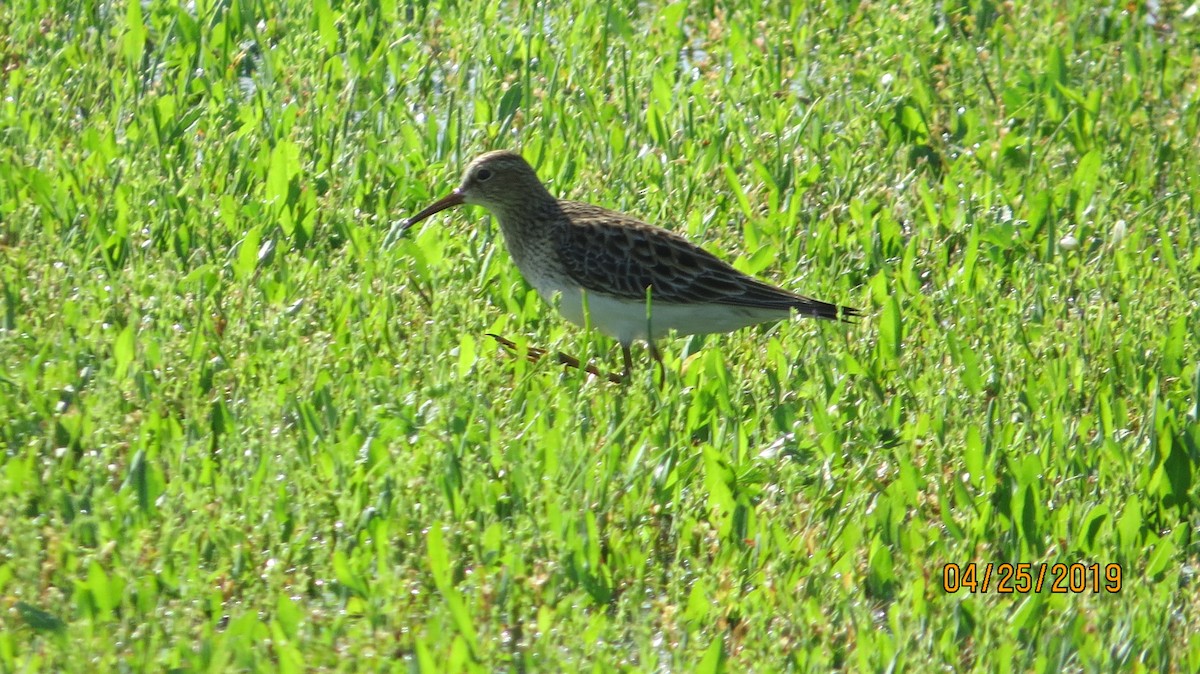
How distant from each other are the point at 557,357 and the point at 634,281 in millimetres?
475

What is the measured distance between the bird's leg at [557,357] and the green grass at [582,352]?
0.27 ft

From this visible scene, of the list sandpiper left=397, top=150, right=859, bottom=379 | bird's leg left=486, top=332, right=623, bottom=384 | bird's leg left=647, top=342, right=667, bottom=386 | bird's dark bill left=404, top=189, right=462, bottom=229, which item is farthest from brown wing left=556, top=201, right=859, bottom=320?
bird's dark bill left=404, top=189, right=462, bottom=229

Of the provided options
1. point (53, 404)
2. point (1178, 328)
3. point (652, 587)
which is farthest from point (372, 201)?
point (1178, 328)

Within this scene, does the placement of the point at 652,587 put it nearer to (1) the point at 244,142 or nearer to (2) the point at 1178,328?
(2) the point at 1178,328

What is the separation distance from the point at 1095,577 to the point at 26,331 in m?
4.01

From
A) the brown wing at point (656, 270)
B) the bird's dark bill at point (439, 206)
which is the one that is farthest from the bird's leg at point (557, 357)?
the bird's dark bill at point (439, 206)

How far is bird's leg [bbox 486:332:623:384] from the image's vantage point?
6781 mm
